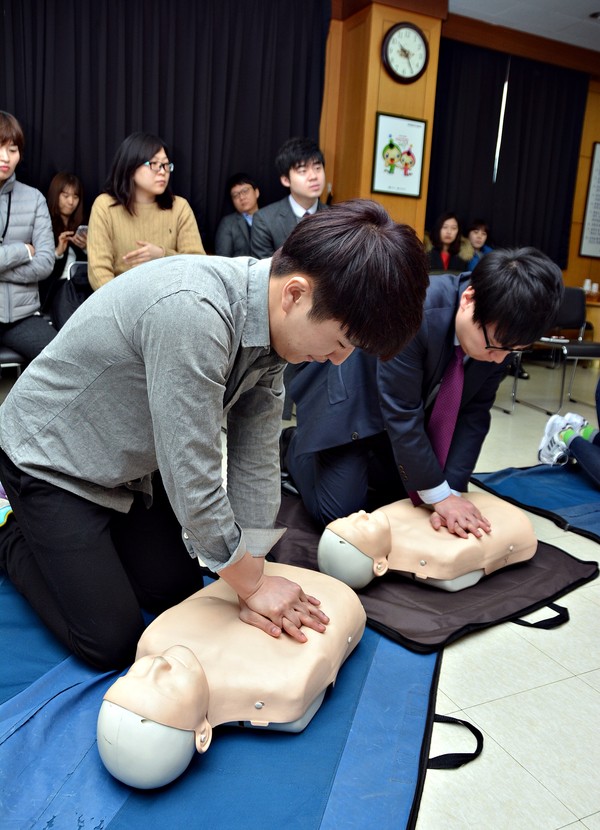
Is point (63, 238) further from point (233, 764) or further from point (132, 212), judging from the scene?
point (233, 764)

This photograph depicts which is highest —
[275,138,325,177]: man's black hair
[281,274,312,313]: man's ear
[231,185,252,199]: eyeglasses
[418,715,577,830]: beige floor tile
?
[275,138,325,177]: man's black hair

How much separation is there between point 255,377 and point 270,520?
1.15 feet

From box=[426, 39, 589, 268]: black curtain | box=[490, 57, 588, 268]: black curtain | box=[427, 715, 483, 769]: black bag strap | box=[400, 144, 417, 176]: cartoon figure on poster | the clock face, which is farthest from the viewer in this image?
box=[490, 57, 588, 268]: black curtain

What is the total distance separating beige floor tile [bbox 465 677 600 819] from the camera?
1206 millimetres

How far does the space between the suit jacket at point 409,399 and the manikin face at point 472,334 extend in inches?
2.1

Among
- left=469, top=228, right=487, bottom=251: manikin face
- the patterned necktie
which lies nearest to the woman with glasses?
the patterned necktie

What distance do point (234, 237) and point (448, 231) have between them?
5.74 feet

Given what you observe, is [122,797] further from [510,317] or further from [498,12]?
[498,12]

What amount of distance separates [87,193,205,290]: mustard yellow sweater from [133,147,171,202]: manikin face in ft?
0.19

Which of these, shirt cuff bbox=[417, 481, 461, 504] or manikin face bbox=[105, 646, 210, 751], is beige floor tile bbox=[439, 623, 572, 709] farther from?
manikin face bbox=[105, 646, 210, 751]

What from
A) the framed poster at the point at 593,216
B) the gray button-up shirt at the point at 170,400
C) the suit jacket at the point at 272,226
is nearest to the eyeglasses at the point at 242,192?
the suit jacket at the point at 272,226

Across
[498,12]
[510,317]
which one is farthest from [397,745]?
[498,12]

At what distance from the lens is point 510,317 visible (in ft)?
5.31

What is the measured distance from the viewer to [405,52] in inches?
179
